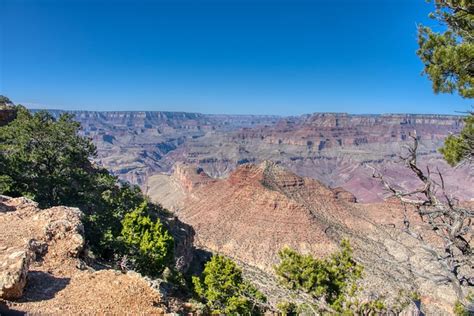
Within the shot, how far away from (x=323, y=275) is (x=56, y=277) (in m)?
12.9

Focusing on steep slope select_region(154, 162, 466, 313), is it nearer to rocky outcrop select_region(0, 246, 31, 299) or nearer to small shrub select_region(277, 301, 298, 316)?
small shrub select_region(277, 301, 298, 316)

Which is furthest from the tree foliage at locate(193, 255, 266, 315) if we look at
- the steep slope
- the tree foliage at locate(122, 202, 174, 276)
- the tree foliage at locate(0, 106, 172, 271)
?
the steep slope

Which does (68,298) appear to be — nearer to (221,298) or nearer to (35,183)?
(221,298)

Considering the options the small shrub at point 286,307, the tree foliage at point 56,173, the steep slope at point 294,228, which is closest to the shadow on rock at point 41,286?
the small shrub at point 286,307

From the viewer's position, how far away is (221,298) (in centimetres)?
2172

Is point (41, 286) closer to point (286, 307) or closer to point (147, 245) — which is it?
point (147, 245)

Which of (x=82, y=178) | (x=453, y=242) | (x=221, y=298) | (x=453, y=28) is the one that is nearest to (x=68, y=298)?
(x=221, y=298)

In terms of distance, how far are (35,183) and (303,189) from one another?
70468mm

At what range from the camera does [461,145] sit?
1352 centimetres

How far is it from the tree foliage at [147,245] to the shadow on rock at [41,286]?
8.11m

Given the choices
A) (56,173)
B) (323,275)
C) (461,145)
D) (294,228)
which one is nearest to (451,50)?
(461,145)

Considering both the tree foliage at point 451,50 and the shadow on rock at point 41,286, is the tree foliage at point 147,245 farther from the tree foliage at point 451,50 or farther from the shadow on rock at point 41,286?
the tree foliage at point 451,50

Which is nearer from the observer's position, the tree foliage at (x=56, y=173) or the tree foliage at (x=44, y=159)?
the tree foliage at (x=56, y=173)

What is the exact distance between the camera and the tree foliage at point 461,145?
1321 centimetres
